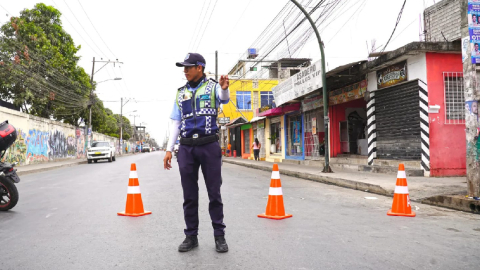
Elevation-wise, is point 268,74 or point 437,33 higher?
point 268,74

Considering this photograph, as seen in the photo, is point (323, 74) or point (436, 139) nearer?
point (436, 139)

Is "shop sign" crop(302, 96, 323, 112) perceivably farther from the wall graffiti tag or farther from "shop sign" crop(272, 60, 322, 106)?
the wall graffiti tag

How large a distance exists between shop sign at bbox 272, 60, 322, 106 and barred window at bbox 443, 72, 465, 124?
4550 millimetres

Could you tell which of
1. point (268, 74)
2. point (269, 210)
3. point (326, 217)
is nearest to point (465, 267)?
point (326, 217)

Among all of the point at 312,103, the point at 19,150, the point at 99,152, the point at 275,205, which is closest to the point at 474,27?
the point at 275,205

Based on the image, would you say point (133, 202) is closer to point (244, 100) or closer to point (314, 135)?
point (314, 135)

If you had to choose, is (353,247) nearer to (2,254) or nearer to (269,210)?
(269,210)

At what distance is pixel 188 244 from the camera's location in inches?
143

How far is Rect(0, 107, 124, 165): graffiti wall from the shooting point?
20.4 meters

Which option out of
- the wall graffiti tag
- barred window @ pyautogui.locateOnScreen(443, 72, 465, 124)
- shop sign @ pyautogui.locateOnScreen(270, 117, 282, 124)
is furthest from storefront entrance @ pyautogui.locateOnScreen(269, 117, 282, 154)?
the wall graffiti tag

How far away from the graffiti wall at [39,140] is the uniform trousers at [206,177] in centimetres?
1814

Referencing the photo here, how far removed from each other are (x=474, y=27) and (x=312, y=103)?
12.6 m

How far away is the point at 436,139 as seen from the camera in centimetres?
1073

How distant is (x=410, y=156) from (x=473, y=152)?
5.50m
